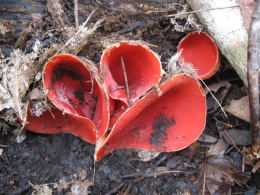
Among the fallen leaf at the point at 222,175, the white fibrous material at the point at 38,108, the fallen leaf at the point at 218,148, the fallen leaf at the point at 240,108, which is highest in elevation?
the white fibrous material at the point at 38,108

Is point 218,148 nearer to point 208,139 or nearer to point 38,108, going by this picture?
point 208,139

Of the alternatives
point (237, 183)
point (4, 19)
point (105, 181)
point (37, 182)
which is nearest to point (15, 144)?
point (37, 182)

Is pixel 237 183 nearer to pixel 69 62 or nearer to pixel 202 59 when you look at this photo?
pixel 202 59

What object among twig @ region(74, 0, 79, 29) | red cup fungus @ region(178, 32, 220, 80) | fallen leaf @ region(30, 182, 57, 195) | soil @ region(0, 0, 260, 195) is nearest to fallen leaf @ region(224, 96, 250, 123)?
soil @ region(0, 0, 260, 195)

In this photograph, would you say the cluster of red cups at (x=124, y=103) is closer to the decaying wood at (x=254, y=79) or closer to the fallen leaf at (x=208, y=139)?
the fallen leaf at (x=208, y=139)

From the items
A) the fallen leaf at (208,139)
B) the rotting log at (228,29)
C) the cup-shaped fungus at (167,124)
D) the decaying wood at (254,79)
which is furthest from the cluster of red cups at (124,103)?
the rotting log at (228,29)

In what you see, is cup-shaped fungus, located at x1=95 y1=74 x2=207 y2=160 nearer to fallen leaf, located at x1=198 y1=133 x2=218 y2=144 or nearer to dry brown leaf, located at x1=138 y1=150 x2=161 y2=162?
dry brown leaf, located at x1=138 y1=150 x2=161 y2=162
